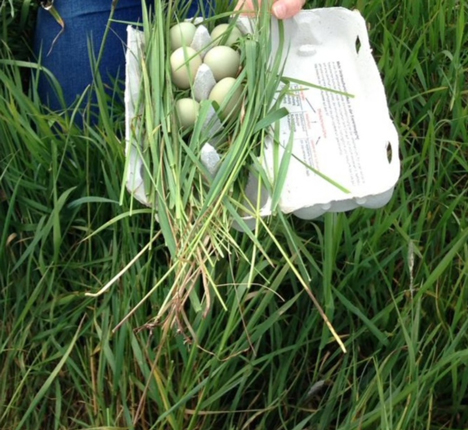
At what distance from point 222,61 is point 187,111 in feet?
0.29

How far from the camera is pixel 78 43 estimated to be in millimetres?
1366

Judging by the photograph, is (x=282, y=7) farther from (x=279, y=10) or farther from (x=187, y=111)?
(x=187, y=111)

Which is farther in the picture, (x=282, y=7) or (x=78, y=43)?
(x=78, y=43)

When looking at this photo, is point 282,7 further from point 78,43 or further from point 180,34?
point 78,43

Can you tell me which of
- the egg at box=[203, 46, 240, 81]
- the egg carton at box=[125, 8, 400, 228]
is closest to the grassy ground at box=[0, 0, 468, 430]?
the egg carton at box=[125, 8, 400, 228]

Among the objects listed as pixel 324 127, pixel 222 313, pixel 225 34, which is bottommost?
pixel 222 313

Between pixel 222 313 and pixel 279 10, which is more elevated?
pixel 279 10

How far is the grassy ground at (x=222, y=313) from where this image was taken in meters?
1.06

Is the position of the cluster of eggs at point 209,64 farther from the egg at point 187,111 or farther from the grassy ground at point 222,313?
the grassy ground at point 222,313

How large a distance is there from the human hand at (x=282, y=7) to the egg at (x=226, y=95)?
13 centimetres

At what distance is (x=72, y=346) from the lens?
3.63ft

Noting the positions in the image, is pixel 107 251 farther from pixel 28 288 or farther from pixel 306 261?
pixel 306 261

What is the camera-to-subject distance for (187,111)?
1.00 m

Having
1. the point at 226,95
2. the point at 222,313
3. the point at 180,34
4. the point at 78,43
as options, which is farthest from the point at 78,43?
the point at 222,313
